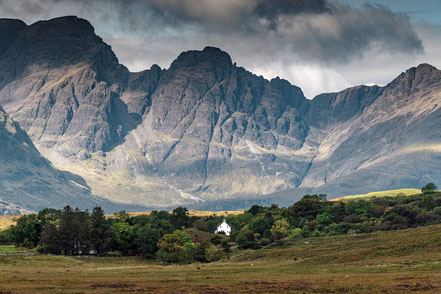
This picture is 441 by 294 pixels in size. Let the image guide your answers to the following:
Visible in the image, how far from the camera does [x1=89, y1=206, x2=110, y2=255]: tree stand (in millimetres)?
173000

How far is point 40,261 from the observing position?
131m

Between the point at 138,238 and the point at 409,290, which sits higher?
the point at 138,238

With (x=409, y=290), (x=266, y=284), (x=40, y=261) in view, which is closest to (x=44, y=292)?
(x=266, y=284)

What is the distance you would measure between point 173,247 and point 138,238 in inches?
709

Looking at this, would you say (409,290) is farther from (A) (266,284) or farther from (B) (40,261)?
(B) (40,261)

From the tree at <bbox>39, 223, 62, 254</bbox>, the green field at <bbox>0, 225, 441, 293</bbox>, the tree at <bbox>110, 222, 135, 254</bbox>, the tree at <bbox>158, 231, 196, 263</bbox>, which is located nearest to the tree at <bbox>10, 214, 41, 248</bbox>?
the tree at <bbox>39, 223, 62, 254</bbox>

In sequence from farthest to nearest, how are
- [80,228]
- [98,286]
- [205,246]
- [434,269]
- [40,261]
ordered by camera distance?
[80,228] < [205,246] < [40,261] < [434,269] < [98,286]

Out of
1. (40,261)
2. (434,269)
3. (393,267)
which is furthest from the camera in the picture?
(40,261)

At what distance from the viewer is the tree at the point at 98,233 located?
17300 cm

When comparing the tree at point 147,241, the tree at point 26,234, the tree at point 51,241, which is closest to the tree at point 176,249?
the tree at point 147,241

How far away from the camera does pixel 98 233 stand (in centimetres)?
17412

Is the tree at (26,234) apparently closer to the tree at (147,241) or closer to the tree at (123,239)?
the tree at (123,239)

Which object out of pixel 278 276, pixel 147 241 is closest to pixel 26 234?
pixel 147 241

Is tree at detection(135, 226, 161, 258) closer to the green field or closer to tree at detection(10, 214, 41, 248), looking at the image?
the green field
